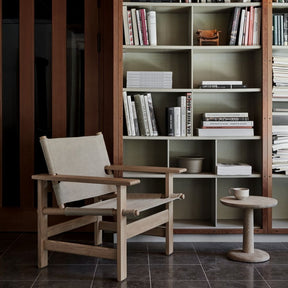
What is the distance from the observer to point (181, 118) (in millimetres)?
3789

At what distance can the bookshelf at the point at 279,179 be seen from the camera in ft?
12.4

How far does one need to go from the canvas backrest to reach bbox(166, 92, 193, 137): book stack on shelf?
0.57m

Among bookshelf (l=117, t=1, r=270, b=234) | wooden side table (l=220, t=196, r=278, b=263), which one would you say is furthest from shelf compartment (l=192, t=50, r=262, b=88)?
wooden side table (l=220, t=196, r=278, b=263)

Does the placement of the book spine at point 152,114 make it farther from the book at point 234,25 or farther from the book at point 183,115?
the book at point 234,25

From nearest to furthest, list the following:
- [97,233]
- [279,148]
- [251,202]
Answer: [251,202] → [97,233] → [279,148]

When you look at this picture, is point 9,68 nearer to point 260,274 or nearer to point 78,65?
point 78,65

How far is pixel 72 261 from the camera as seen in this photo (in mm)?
3326

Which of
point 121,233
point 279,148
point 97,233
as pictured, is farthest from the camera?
point 279,148

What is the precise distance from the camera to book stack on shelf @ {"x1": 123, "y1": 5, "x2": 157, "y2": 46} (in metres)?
3.75

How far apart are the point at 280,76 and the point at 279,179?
2.93 feet

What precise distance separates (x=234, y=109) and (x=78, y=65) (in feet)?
4.57

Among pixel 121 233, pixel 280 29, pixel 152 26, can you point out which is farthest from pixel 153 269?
pixel 280 29

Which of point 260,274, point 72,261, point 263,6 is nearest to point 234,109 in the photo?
point 263,6

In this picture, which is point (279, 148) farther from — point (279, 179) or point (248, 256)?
point (248, 256)
